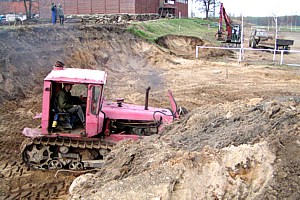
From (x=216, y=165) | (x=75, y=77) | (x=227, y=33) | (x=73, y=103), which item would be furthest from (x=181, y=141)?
(x=227, y=33)

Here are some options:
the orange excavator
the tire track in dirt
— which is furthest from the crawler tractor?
the orange excavator

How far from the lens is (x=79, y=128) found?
9.16 m

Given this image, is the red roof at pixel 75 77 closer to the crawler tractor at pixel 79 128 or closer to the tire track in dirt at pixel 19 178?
the crawler tractor at pixel 79 128

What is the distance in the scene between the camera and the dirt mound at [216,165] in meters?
4.59

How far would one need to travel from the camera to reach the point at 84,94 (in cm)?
912

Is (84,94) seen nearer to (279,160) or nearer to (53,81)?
(53,81)

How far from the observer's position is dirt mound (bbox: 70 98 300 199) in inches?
181

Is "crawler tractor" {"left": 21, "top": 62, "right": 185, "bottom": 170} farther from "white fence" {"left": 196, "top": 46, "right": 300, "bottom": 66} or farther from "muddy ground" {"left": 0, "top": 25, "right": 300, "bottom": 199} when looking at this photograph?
"white fence" {"left": 196, "top": 46, "right": 300, "bottom": 66}

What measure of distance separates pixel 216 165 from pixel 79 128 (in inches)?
198

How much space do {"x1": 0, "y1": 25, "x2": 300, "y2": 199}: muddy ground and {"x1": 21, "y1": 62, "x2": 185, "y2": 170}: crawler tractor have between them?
0.41 metres

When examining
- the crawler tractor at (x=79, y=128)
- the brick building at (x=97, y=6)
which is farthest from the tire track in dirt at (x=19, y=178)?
the brick building at (x=97, y=6)

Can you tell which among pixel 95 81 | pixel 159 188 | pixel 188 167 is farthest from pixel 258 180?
pixel 95 81

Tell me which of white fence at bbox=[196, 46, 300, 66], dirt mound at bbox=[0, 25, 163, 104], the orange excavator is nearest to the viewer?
dirt mound at bbox=[0, 25, 163, 104]

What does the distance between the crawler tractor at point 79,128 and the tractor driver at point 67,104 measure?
0.39 feet
